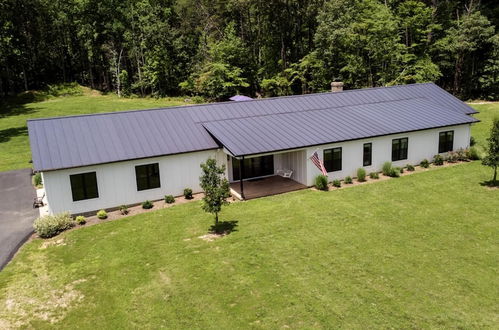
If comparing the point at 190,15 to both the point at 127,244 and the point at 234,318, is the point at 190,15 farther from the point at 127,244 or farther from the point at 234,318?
the point at 234,318

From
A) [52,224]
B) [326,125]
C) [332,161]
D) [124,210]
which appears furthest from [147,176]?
[326,125]

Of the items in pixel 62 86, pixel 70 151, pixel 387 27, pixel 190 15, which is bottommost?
pixel 70 151

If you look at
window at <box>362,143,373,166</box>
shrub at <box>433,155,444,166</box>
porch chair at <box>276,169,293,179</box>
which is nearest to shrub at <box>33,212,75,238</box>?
porch chair at <box>276,169,293,179</box>

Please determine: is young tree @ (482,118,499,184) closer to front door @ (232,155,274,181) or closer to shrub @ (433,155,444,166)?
shrub @ (433,155,444,166)

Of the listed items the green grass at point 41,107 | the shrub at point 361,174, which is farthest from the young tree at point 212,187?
the green grass at point 41,107

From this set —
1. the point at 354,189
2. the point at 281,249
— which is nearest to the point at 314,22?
the point at 354,189
